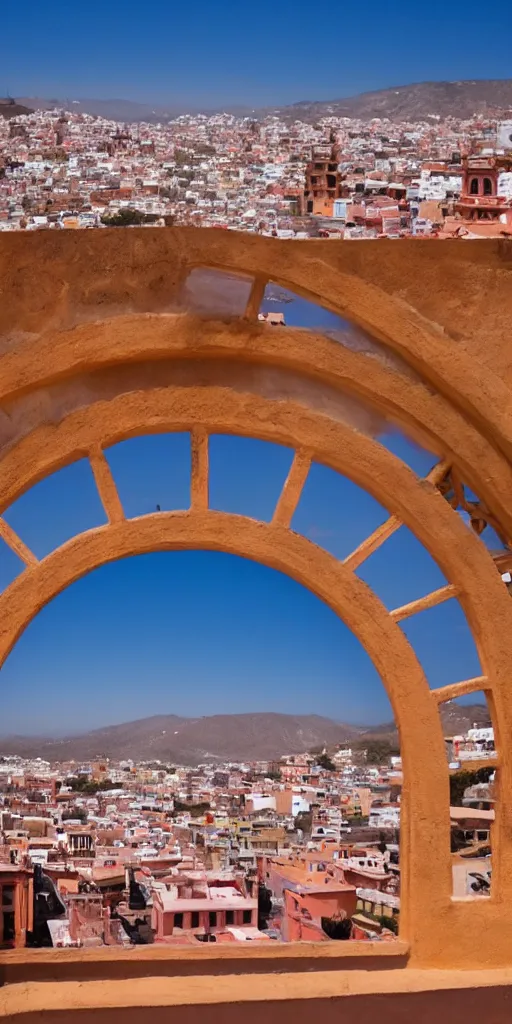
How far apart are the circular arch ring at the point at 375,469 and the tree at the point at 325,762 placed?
13.8 feet

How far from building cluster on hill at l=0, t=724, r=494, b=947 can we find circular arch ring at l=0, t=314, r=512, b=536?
174 cm

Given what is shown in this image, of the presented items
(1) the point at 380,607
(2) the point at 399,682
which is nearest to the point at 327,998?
(2) the point at 399,682

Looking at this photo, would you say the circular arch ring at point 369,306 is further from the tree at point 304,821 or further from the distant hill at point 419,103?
the tree at point 304,821

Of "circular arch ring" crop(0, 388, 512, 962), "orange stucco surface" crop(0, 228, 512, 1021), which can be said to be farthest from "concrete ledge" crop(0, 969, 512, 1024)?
"circular arch ring" crop(0, 388, 512, 962)

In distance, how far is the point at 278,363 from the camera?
5754 mm

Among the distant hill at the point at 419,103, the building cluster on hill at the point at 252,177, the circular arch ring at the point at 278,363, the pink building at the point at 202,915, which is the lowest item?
the pink building at the point at 202,915

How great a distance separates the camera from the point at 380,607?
5.75 meters

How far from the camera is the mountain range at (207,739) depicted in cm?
902

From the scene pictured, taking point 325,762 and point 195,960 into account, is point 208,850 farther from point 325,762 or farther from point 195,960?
point 195,960

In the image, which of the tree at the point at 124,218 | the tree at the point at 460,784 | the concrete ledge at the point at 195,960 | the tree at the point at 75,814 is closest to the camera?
the concrete ledge at the point at 195,960

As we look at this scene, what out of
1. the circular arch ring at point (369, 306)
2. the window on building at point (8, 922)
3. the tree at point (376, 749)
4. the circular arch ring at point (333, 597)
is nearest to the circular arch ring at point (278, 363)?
the circular arch ring at point (369, 306)

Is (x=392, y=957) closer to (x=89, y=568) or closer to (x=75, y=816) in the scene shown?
(x=89, y=568)

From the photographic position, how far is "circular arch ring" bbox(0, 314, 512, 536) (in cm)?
547

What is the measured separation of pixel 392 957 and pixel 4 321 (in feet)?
11.9
